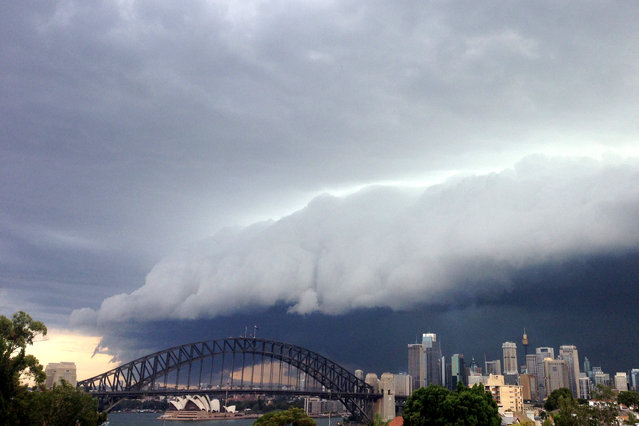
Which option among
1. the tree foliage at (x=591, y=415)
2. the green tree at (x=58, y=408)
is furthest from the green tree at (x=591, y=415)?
the green tree at (x=58, y=408)

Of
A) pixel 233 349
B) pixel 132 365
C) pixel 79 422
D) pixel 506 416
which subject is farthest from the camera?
pixel 233 349

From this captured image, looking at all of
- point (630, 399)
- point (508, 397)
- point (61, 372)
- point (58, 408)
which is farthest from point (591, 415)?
point (61, 372)

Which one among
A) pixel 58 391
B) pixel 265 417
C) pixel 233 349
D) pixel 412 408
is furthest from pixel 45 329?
pixel 233 349

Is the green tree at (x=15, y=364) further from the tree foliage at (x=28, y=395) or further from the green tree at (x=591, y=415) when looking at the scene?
the green tree at (x=591, y=415)

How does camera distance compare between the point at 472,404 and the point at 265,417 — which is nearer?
the point at 472,404

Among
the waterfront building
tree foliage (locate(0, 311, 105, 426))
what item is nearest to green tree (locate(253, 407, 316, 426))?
tree foliage (locate(0, 311, 105, 426))

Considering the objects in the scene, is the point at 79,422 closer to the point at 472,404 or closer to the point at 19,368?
the point at 19,368
